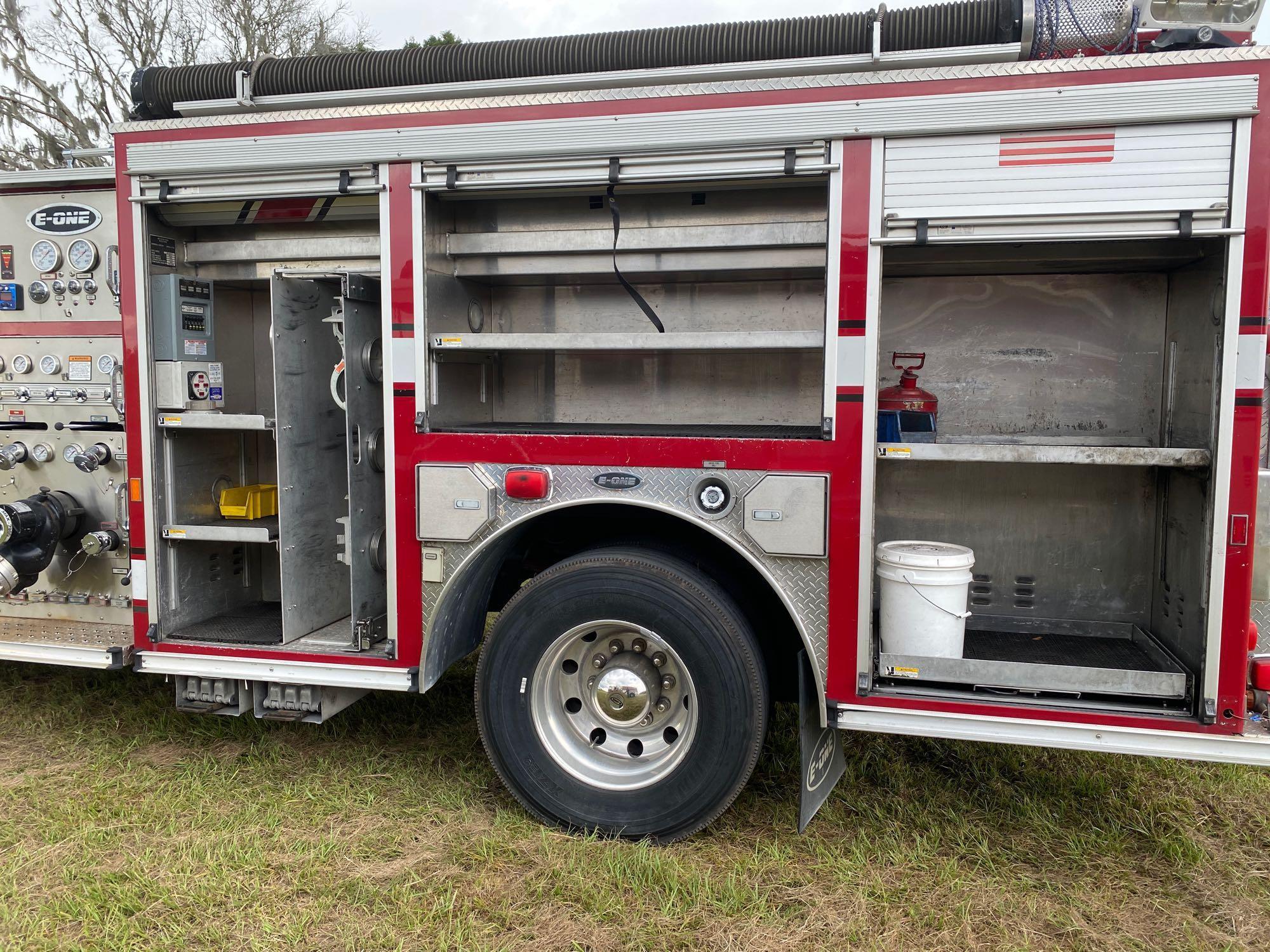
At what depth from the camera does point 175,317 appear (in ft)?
12.6

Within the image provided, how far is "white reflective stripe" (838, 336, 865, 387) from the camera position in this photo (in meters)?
3.12

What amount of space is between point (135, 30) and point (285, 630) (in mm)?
15715

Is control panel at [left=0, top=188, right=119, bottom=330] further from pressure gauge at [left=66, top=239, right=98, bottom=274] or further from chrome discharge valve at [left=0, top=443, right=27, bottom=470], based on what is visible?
chrome discharge valve at [left=0, top=443, right=27, bottom=470]

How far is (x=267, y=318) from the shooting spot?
4871 millimetres

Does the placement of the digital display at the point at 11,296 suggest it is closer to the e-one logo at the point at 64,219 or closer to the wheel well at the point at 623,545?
the e-one logo at the point at 64,219

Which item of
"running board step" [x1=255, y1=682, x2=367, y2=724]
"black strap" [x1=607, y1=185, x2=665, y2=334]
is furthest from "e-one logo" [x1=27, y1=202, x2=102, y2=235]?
"black strap" [x1=607, y1=185, x2=665, y2=334]

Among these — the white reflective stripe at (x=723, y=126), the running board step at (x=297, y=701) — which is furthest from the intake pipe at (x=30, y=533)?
the white reflective stripe at (x=723, y=126)

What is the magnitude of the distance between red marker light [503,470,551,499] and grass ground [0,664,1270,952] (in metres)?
1.26

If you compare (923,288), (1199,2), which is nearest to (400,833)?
(923,288)

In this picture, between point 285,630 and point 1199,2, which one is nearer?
point 1199,2

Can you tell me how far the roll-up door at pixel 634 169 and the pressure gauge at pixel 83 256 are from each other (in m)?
1.68

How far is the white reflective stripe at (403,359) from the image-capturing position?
11.6 ft

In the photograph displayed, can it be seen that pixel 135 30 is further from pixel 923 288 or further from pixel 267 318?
pixel 923 288

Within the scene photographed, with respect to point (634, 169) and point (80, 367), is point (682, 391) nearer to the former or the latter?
point (634, 169)
